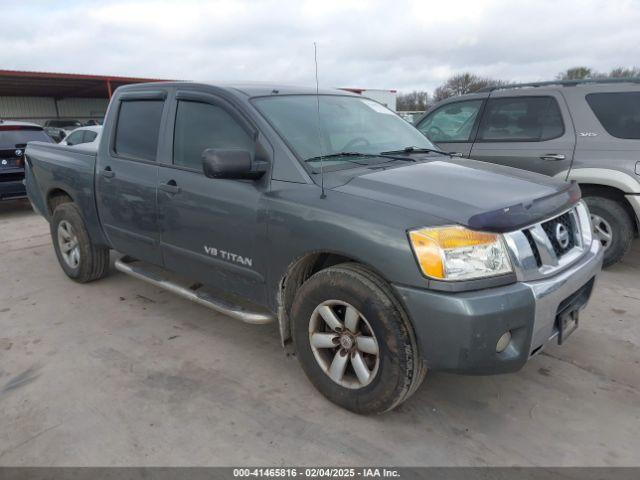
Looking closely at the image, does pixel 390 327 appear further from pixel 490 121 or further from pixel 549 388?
pixel 490 121

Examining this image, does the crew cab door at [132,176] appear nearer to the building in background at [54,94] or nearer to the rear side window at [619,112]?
the rear side window at [619,112]

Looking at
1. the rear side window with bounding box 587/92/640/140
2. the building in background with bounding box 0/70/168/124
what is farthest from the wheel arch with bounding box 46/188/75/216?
the building in background with bounding box 0/70/168/124

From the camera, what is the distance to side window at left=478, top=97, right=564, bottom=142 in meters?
5.17

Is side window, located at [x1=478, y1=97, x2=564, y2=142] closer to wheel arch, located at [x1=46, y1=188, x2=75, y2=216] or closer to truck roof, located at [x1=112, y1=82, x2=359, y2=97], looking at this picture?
truck roof, located at [x1=112, y1=82, x2=359, y2=97]

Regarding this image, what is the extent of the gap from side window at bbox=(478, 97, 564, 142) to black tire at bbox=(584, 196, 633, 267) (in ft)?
2.71

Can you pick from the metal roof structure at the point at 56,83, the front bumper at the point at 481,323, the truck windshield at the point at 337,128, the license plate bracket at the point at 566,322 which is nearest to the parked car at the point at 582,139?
the truck windshield at the point at 337,128

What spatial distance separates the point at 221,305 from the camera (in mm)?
3229

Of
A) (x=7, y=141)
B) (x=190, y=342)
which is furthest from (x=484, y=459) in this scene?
(x=7, y=141)

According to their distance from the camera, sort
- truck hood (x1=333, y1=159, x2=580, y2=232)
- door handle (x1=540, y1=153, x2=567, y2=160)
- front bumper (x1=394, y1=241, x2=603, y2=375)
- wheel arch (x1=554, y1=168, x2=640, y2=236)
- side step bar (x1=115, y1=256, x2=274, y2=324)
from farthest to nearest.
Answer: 1. door handle (x1=540, y1=153, x2=567, y2=160)
2. wheel arch (x1=554, y1=168, x2=640, y2=236)
3. side step bar (x1=115, y1=256, x2=274, y2=324)
4. truck hood (x1=333, y1=159, x2=580, y2=232)
5. front bumper (x1=394, y1=241, x2=603, y2=375)

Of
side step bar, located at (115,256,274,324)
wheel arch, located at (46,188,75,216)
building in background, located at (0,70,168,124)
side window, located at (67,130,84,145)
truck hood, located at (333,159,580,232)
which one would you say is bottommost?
side step bar, located at (115,256,274,324)

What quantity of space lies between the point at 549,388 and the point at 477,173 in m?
1.39

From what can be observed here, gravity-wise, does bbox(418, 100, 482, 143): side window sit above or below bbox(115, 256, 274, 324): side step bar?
above

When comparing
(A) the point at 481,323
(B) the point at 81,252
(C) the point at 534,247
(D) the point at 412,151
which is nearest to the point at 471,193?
(C) the point at 534,247

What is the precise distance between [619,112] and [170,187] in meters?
4.37
